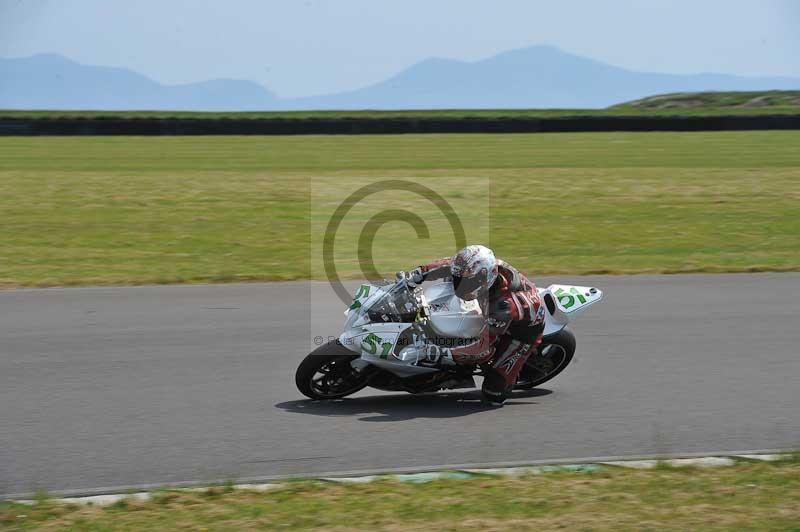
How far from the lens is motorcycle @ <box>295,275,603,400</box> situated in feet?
25.7

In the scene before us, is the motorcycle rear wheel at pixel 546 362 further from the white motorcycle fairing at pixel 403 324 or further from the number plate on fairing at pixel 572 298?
the white motorcycle fairing at pixel 403 324

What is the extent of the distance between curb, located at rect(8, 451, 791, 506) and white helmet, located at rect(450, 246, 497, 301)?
1760 mm

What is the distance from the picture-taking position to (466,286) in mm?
8047

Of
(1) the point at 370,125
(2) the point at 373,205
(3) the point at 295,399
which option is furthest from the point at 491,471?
(1) the point at 370,125

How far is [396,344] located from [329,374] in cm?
69

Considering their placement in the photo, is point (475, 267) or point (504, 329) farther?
point (504, 329)

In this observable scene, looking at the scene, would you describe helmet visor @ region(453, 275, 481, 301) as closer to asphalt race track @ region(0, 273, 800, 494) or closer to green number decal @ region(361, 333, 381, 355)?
green number decal @ region(361, 333, 381, 355)

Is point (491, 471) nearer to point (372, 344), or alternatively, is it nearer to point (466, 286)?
point (372, 344)

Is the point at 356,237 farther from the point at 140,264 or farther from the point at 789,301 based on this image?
the point at 789,301

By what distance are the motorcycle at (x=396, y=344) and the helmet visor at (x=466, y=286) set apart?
5 cm

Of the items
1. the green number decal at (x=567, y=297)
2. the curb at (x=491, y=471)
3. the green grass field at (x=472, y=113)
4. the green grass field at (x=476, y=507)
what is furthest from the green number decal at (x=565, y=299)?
the green grass field at (x=472, y=113)

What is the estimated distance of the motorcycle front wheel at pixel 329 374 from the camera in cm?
793

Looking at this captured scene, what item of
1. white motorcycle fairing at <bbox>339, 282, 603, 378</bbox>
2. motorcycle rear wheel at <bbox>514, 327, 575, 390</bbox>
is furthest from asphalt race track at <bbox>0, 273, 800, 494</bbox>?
white motorcycle fairing at <bbox>339, 282, 603, 378</bbox>

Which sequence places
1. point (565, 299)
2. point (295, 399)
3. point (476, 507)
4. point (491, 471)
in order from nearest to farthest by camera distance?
1. point (476, 507)
2. point (491, 471)
3. point (295, 399)
4. point (565, 299)
